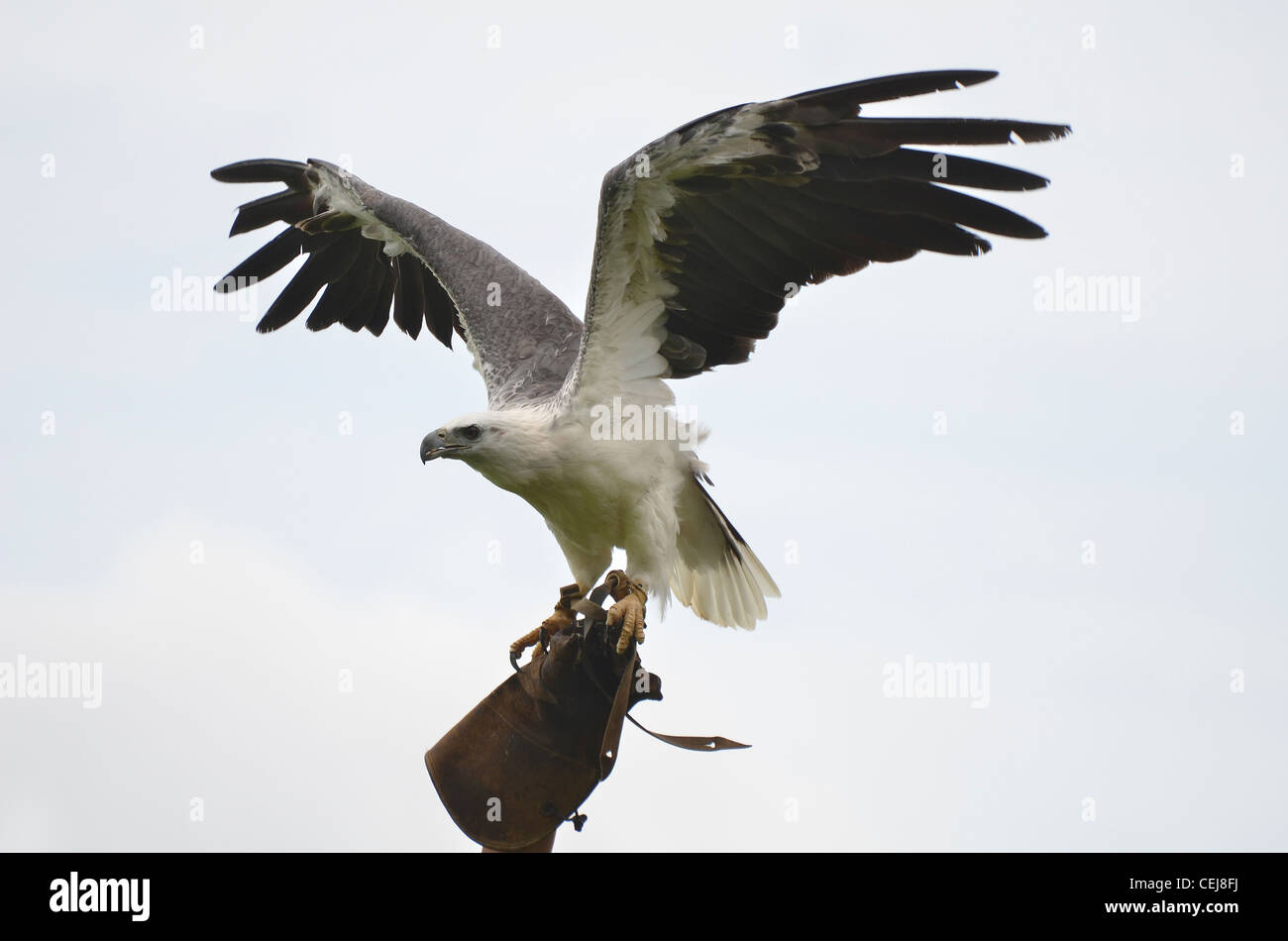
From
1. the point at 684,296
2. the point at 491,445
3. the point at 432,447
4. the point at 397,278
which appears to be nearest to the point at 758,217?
the point at 684,296

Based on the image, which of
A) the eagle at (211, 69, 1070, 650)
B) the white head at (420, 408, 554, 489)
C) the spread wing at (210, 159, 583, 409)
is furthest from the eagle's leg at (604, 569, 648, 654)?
the spread wing at (210, 159, 583, 409)

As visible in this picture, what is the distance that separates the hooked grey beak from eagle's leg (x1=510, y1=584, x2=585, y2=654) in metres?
0.87

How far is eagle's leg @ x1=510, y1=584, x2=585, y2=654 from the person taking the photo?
18.5 ft

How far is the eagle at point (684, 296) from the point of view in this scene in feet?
16.6

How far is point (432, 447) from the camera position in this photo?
18.0ft

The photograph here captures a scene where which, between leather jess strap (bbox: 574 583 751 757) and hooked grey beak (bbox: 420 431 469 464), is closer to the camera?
leather jess strap (bbox: 574 583 751 757)

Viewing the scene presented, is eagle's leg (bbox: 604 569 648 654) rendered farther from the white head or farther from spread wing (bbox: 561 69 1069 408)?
spread wing (bbox: 561 69 1069 408)

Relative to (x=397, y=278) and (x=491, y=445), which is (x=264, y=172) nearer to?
(x=397, y=278)

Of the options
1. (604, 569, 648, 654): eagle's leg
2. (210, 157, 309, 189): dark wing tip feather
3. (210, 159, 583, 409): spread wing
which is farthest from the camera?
(210, 157, 309, 189): dark wing tip feather

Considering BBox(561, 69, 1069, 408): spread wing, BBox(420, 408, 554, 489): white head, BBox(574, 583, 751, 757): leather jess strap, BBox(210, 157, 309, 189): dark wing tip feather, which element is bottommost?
BBox(574, 583, 751, 757): leather jess strap

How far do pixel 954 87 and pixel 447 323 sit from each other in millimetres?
4006

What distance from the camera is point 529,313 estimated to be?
6.83 metres

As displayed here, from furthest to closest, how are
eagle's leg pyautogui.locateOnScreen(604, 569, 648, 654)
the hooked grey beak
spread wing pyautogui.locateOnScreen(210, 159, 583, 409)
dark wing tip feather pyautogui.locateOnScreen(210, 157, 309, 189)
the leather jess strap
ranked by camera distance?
dark wing tip feather pyautogui.locateOnScreen(210, 157, 309, 189) < spread wing pyautogui.locateOnScreen(210, 159, 583, 409) < the hooked grey beak < eagle's leg pyautogui.locateOnScreen(604, 569, 648, 654) < the leather jess strap

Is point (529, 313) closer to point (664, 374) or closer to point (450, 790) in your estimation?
point (664, 374)
